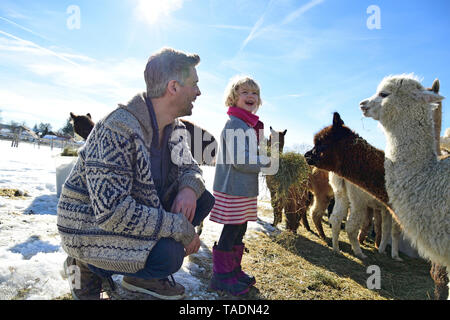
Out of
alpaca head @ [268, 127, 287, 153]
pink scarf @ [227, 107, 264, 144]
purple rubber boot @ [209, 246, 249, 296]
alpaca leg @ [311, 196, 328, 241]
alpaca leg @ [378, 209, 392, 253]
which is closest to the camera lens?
purple rubber boot @ [209, 246, 249, 296]

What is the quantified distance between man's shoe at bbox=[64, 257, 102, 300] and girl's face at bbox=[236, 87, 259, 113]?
212 centimetres

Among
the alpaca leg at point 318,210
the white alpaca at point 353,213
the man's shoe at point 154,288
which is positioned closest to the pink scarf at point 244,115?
the man's shoe at point 154,288

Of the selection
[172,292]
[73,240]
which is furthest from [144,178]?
[172,292]

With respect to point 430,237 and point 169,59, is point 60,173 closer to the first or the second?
point 169,59

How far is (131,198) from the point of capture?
1.58 m

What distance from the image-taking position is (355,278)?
11.7 ft

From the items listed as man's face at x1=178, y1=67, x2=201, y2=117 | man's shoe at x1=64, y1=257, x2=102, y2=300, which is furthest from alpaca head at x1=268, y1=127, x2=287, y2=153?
man's shoe at x1=64, y1=257, x2=102, y2=300

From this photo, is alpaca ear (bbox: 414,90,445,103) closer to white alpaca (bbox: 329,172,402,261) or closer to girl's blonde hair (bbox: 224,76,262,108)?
girl's blonde hair (bbox: 224,76,262,108)

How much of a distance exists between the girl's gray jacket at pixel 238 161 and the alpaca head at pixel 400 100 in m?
1.39

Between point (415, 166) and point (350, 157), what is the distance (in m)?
1.05

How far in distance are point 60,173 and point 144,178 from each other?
525cm

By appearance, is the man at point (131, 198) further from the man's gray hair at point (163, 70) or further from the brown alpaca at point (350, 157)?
the brown alpaca at point (350, 157)

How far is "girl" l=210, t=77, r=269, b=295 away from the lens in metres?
2.58
